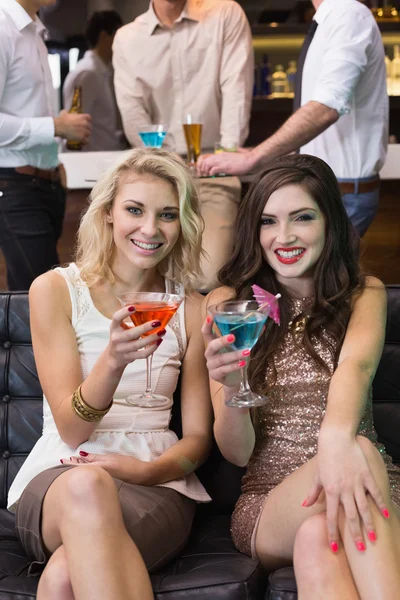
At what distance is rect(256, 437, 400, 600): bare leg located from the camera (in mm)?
1730

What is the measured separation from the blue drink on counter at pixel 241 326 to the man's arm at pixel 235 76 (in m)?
2.33

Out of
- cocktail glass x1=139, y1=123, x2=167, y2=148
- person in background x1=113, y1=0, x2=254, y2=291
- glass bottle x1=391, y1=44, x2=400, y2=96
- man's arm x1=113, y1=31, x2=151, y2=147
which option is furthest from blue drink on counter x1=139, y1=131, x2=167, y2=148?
glass bottle x1=391, y1=44, x2=400, y2=96

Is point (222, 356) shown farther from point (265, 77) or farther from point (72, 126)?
point (265, 77)

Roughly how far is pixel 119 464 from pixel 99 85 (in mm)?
4068

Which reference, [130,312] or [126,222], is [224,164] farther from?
[130,312]

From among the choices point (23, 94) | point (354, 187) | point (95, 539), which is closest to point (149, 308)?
point (95, 539)

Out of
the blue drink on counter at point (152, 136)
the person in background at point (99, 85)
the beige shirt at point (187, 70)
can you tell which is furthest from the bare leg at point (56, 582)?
the person in background at point (99, 85)

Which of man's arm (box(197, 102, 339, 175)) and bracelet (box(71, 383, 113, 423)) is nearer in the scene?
bracelet (box(71, 383, 113, 423))

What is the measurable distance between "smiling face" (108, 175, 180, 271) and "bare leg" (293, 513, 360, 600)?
0.83 meters

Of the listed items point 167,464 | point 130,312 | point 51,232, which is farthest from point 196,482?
point 51,232

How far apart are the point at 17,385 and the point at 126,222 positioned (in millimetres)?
623

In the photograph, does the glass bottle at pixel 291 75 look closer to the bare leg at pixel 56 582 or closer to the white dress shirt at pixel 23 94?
the white dress shirt at pixel 23 94

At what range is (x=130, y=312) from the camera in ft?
6.27

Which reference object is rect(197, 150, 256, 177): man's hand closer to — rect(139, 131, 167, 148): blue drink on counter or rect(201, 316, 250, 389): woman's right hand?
rect(139, 131, 167, 148): blue drink on counter
